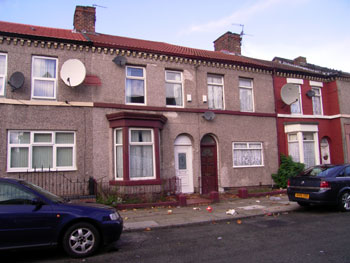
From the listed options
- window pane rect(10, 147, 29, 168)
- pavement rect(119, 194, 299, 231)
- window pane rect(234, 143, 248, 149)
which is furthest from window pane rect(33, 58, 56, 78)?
window pane rect(234, 143, 248, 149)

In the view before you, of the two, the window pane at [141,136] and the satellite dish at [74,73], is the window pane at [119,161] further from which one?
the satellite dish at [74,73]

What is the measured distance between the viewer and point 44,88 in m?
11.2

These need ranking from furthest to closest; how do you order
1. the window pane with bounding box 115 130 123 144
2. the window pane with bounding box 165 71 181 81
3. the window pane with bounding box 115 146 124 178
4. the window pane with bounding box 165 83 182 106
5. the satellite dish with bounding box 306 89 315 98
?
the satellite dish with bounding box 306 89 315 98
the window pane with bounding box 165 71 181 81
the window pane with bounding box 165 83 182 106
the window pane with bounding box 115 130 123 144
the window pane with bounding box 115 146 124 178

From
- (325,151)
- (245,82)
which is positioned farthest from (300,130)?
(245,82)

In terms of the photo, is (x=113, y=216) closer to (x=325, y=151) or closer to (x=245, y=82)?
(x=245, y=82)

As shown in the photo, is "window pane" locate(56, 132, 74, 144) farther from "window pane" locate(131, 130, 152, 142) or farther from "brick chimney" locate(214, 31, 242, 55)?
"brick chimney" locate(214, 31, 242, 55)

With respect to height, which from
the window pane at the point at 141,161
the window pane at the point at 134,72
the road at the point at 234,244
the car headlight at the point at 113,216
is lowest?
the road at the point at 234,244

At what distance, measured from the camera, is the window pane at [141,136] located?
11.8 metres

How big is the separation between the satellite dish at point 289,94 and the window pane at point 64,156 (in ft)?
36.9

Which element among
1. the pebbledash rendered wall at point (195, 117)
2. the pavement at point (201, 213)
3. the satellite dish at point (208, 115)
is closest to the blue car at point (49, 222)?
the pavement at point (201, 213)

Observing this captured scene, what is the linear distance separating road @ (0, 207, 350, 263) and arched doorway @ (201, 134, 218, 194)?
5353 millimetres

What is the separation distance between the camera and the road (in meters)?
5.17

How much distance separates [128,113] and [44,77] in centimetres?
361

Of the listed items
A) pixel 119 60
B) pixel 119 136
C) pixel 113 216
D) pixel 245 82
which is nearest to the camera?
pixel 113 216
